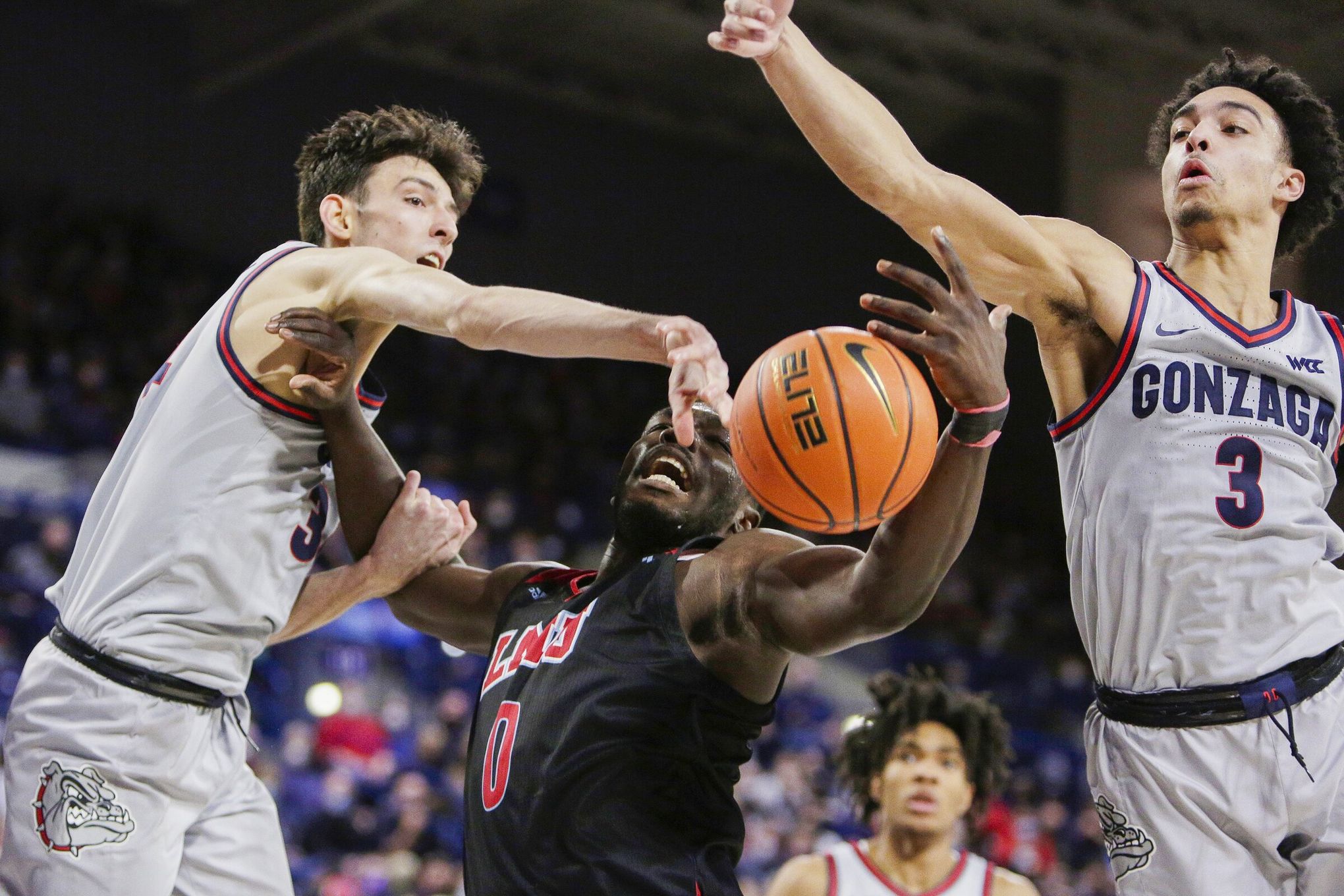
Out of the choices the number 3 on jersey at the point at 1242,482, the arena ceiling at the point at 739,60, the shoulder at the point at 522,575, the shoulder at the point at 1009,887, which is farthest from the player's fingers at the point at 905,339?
the arena ceiling at the point at 739,60

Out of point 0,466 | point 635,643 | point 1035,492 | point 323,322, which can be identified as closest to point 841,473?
point 635,643

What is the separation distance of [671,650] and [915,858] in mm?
2243

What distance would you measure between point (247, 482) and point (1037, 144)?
16.1 metres

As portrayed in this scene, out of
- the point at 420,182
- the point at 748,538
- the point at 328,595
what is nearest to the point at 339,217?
the point at 420,182

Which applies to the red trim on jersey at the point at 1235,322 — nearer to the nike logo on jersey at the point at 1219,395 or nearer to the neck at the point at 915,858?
the nike logo on jersey at the point at 1219,395

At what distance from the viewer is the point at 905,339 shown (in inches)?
113

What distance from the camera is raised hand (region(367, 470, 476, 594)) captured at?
13.6 feet

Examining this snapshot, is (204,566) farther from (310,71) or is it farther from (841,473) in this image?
(310,71)

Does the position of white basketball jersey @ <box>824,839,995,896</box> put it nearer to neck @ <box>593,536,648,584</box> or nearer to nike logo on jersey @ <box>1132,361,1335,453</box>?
neck @ <box>593,536,648,584</box>

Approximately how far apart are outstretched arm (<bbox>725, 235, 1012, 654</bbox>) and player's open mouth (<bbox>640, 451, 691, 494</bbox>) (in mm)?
642

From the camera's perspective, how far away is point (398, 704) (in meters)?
10.5

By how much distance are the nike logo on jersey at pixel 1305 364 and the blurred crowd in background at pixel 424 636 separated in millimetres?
3141

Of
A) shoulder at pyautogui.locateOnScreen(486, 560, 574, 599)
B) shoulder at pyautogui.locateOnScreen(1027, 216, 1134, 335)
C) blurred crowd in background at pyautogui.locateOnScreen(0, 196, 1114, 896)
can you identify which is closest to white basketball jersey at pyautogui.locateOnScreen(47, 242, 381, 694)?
shoulder at pyautogui.locateOnScreen(486, 560, 574, 599)

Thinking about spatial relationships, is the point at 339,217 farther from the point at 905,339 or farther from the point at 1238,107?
the point at 1238,107
